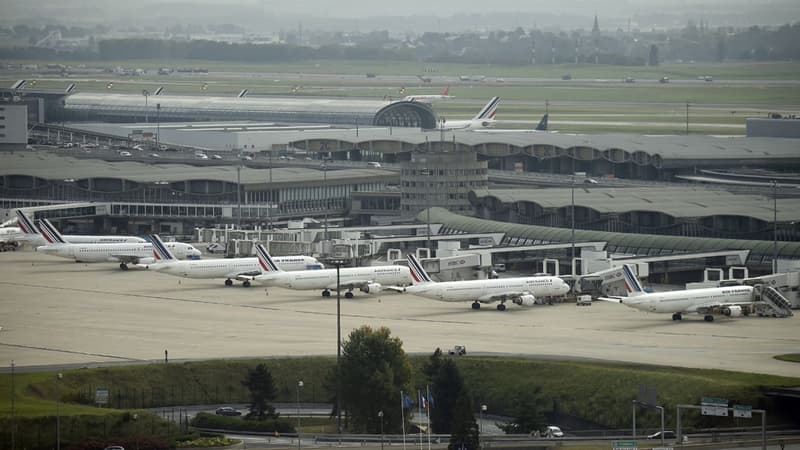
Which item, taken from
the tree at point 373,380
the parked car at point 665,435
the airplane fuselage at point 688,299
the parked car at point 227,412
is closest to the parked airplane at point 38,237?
the airplane fuselage at point 688,299

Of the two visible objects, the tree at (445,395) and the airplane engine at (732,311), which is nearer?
the tree at (445,395)

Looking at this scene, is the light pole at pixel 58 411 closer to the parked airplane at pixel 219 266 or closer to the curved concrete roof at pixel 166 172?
the parked airplane at pixel 219 266

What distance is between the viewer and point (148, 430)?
63406 millimetres

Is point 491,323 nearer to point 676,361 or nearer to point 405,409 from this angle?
point 676,361

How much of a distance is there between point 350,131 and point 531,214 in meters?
59.3

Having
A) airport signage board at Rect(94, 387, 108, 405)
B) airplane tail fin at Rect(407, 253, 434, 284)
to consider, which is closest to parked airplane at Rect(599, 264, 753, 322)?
airplane tail fin at Rect(407, 253, 434, 284)

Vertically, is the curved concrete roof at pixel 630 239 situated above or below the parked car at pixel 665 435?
above

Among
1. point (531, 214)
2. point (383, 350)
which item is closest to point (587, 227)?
point (531, 214)

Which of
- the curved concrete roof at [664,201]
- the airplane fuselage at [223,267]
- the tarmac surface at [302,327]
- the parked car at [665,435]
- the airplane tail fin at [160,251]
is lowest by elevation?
the parked car at [665,435]

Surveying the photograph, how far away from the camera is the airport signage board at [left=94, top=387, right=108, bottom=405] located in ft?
226

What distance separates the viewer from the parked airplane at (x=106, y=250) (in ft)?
379

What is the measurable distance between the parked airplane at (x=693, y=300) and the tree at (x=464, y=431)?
28930 millimetres

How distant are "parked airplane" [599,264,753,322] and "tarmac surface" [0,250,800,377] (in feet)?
2.35

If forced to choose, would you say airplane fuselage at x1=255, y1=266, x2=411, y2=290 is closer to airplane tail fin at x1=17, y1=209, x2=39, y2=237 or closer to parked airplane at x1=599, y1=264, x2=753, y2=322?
parked airplane at x1=599, y1=264, x2=753, y2=322
